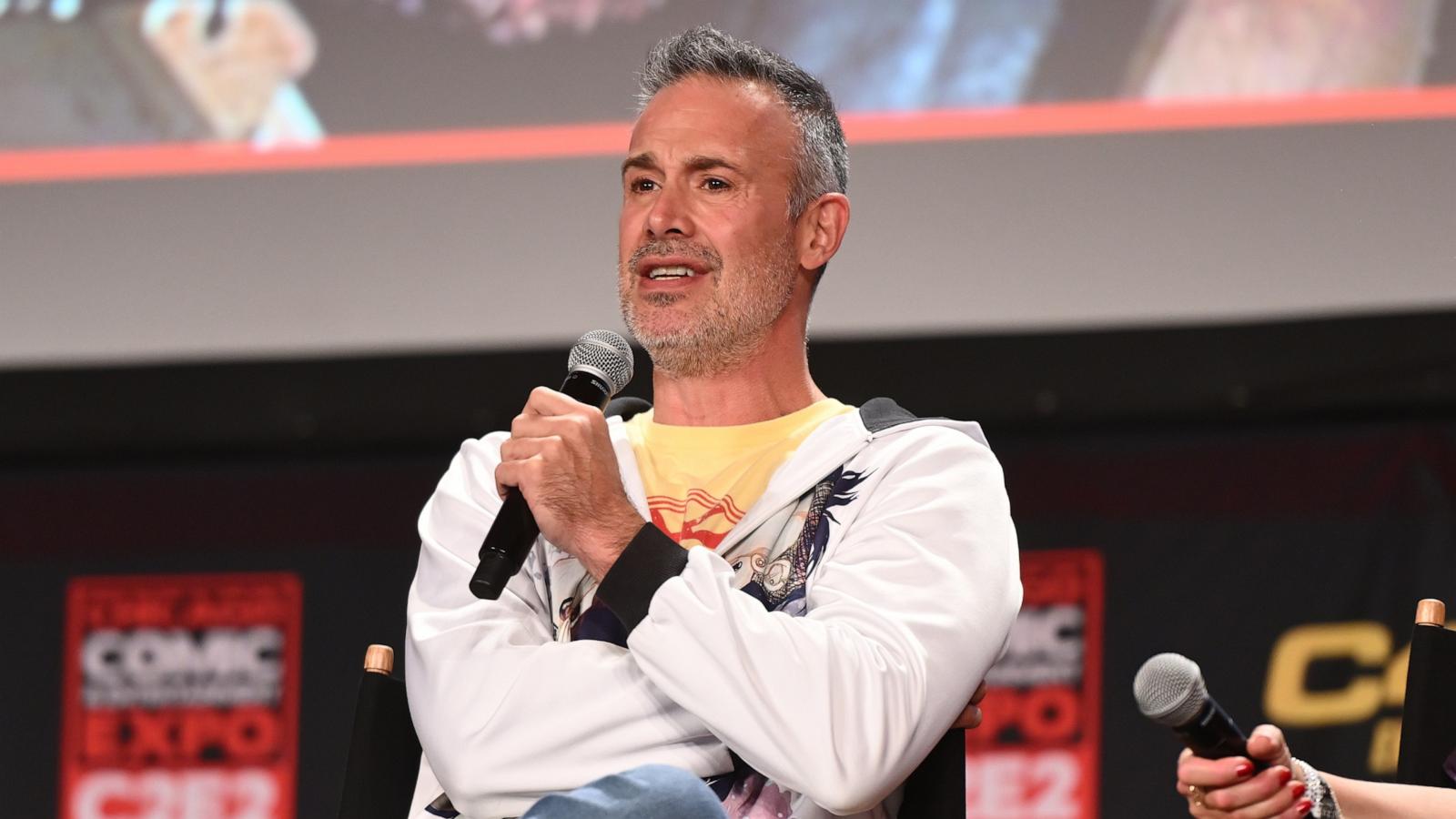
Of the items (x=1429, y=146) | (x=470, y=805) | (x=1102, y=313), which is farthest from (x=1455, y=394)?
(x=470, y=805)

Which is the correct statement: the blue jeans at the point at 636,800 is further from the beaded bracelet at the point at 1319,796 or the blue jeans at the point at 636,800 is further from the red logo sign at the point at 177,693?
the red logo sign at the point at 177,693

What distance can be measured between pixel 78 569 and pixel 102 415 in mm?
368

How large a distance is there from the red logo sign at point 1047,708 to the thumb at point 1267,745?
201cm

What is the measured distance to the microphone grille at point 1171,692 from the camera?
1121 millimetres

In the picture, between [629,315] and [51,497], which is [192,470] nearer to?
[51,497]

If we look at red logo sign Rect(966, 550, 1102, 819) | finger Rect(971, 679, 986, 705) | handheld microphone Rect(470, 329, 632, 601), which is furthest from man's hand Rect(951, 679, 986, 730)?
red logo sign Rect(966, 550, 1102, 819)

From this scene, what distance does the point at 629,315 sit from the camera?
77.4 inches

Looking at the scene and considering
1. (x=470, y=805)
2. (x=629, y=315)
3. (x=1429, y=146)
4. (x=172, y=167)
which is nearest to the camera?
(x=470, y=805)

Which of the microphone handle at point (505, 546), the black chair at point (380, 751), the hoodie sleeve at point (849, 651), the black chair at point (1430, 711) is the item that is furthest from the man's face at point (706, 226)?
the black chair at point (1430, 711)

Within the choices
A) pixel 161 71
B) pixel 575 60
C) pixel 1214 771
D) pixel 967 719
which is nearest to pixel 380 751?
pixel 967 719

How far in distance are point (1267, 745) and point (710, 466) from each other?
853 millimetres

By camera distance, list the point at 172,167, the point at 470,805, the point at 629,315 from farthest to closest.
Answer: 1. the point at 172,167
2. the point at 629,315
3. the point at 470,805

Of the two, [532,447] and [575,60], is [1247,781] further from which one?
[575,60]

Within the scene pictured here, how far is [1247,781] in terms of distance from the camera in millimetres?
1240
